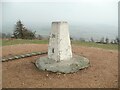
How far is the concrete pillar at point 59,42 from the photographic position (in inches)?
430

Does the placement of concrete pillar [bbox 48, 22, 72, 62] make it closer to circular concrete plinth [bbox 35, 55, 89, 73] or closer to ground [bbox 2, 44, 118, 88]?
circular concrete plinth [bbox 35, 55, 89, 73]

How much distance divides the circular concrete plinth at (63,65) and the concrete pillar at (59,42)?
0.93 feet

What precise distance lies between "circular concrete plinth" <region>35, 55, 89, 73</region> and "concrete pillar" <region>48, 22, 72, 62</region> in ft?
0.93

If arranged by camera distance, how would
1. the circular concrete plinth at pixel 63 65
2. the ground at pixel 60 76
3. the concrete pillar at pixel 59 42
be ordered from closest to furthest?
the ground at pixel 60 76, the circular concrete plinth at pixel 63 65, the concrete pillar at pixel 59 42

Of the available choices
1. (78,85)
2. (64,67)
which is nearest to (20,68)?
(64,67)

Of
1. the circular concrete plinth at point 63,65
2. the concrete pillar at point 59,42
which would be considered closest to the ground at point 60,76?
the circular concrete plinth at point 63,65

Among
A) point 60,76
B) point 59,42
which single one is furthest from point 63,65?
point 59,42

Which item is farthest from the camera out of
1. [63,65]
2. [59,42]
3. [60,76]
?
[59,42]

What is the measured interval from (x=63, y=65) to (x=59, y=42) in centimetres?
120

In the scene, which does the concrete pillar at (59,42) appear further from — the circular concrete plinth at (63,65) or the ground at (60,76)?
the ground at (60,76)

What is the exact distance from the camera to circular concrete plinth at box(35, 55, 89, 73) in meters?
10.3

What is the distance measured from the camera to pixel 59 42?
35.8 feet

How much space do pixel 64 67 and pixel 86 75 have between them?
114 centimetres

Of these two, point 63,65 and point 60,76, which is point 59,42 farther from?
point 60,76
